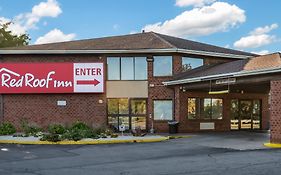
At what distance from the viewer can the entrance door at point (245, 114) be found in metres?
26.2

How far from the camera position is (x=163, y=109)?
24281 mm

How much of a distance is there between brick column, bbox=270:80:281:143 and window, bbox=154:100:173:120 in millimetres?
8761

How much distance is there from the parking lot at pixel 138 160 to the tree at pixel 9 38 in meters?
35.4

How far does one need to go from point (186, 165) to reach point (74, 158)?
4131 millimetres

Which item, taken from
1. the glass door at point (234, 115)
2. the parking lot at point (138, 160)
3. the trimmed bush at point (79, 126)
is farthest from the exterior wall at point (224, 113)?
the parking lot at point (138, 160)

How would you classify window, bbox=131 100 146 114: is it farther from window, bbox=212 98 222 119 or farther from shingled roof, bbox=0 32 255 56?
window, bbox=212 98 222 119

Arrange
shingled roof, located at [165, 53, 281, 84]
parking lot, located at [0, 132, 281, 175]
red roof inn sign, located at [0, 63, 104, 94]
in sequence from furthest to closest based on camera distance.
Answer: red roof inn sign, located at [0, 63, 104, 94], shingled roof, located at [165, 53, 281, 84], parking lot, located at [0, 132, 281, 175]

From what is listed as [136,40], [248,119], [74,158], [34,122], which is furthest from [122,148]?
[248,119]

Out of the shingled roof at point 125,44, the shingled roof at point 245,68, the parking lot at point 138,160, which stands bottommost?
the parking lot at point 138,160

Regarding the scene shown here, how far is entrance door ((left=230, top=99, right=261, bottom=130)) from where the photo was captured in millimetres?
26172

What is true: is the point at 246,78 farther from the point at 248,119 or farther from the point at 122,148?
the point at 248,119

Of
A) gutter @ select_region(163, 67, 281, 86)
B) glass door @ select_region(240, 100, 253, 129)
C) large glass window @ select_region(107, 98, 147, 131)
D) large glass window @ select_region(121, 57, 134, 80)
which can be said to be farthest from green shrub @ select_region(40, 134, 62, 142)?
glass door @ select_region(240, 100, 253, 129)

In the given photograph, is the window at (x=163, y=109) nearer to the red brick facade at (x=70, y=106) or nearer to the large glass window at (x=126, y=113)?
the red brick facade at (x=70, y=106)

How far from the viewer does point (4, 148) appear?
642 inches
